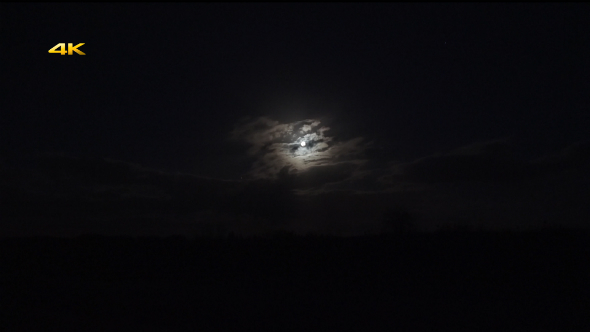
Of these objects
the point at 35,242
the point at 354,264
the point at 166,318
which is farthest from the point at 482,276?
the point at 35,242

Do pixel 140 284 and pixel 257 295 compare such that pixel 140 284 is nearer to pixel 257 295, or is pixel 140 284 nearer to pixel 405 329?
pixel 257 295

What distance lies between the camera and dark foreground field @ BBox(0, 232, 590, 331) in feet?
36.5

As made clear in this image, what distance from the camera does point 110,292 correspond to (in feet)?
49.6

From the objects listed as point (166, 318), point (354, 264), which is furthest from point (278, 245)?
point (166, 318)

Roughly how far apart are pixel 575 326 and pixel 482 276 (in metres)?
6.50

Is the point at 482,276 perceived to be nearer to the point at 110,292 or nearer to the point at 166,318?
the point at 166,318

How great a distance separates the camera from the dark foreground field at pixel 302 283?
438 inches

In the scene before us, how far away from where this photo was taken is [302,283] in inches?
656

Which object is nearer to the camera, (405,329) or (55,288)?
(405,329)

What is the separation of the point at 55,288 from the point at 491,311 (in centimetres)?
1507

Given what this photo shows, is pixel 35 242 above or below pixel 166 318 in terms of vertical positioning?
above

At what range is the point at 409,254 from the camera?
20.3 meters

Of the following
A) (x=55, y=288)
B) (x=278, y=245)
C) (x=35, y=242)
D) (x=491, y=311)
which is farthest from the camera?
(x=35, y=242)

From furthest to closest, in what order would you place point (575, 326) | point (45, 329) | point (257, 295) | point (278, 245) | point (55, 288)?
1. point (278, 245)
2. point (55, 288)
3. point (257, 295)
4. point (575, 326)
5. point (45, 329)
